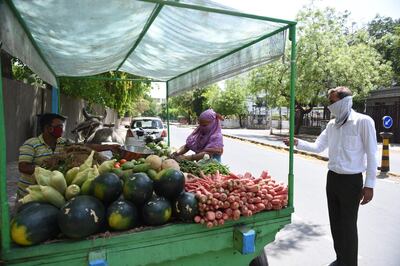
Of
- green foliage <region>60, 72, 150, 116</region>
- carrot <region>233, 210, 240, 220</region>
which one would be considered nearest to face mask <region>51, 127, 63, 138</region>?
carrot <region>233, 210, 240, 220</region>

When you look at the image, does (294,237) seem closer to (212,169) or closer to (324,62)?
(212,169)

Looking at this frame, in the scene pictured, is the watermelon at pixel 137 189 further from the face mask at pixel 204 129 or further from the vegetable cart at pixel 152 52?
the face mask at pixel 204 129

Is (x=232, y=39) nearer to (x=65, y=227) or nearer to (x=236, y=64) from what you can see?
(x=236, y=64)

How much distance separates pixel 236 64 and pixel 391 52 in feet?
112

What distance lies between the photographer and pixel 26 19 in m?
3.28

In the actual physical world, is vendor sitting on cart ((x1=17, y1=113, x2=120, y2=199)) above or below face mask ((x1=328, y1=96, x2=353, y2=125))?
below

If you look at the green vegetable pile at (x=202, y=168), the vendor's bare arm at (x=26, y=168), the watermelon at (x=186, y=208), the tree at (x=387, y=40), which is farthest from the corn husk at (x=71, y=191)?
the tree at (x=387, y=40)

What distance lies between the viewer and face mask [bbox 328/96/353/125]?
341 centimetres

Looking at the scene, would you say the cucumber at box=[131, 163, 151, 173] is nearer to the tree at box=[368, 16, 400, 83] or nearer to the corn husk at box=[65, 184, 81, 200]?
the corn husk at box=[65, 184, 81, 200]

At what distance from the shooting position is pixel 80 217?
1920mm

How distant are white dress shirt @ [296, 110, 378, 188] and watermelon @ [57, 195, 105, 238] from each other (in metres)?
2.57

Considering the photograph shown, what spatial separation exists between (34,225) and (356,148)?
305 cm

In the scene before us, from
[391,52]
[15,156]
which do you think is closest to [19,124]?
[15,156]

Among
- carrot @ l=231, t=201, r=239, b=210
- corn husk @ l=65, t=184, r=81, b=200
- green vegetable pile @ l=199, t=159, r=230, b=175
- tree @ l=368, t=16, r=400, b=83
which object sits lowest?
carrot @ l=231, t=201, r=239, b=210
